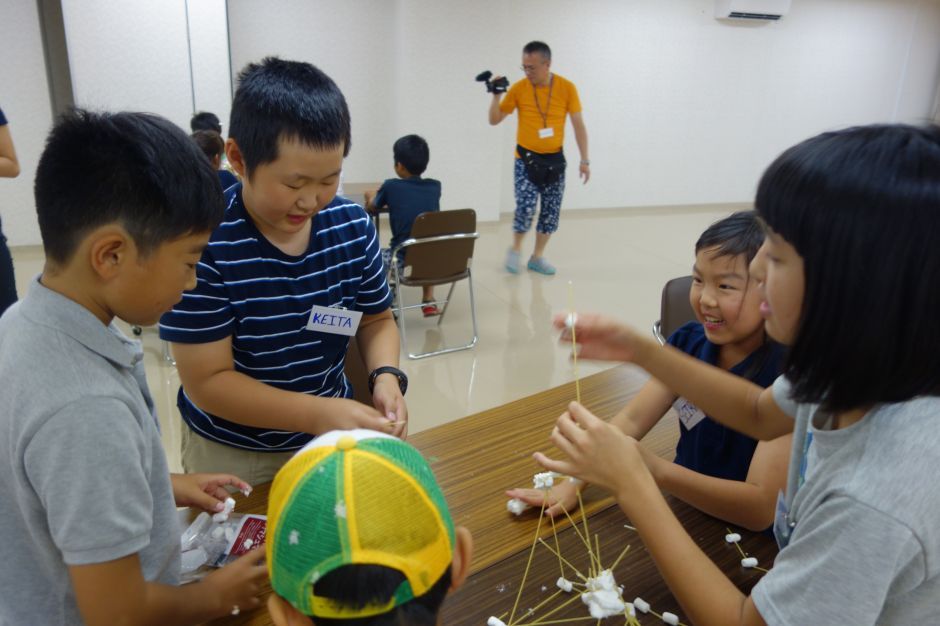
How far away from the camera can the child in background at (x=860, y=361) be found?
2.17 ft

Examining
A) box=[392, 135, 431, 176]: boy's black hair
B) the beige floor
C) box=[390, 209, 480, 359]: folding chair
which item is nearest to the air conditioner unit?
the beige floor

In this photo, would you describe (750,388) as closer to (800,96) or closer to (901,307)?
(901,307)

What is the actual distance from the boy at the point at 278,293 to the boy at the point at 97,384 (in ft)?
1.14

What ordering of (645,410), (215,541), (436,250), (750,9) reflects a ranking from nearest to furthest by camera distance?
1. (215,541)
2. (645,410)
3. (436,250)
4. (750,9)

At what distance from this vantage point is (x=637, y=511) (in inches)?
37.7

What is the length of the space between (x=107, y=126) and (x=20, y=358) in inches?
12.4

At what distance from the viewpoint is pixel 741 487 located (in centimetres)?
120

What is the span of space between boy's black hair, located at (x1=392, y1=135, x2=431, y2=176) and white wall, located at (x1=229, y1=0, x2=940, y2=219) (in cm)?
217

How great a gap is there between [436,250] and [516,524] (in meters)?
2.86

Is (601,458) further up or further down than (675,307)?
further up

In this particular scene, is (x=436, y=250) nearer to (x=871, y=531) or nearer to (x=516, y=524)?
(x=516, y=524)

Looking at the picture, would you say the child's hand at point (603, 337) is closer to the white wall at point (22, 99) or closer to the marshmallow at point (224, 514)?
the marshmallow at point (224, 514)

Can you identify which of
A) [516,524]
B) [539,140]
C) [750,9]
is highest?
[750,9]

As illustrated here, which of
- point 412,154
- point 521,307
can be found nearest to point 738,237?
point 412,154
